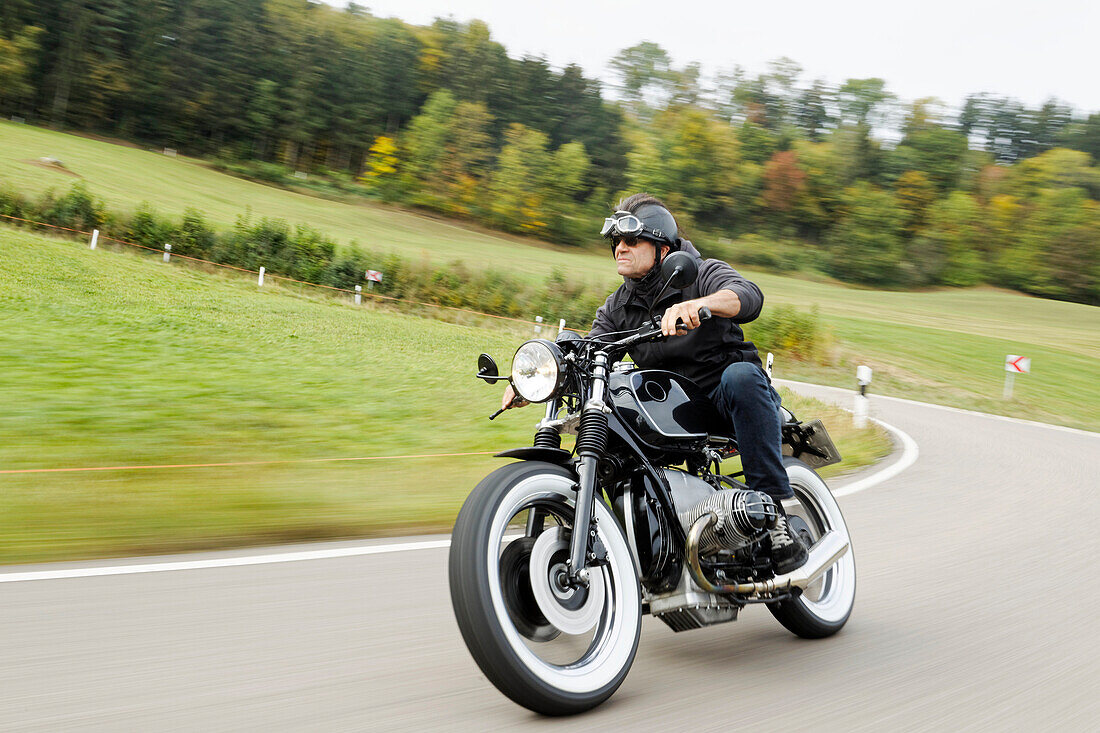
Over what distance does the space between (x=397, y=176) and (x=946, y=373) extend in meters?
62.7

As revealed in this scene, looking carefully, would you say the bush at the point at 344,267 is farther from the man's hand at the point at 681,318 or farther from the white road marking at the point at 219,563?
the man's hand at the point at 681,318

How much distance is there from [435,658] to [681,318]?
1.57 metres

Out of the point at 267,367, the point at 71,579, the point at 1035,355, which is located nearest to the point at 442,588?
the point at 71,579

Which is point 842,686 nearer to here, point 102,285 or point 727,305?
point 727,305

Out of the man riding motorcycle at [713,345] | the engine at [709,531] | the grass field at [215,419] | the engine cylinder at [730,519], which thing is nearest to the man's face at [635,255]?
the man riding motorcycle at [713,345]

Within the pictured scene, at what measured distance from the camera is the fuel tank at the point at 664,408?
3354mm

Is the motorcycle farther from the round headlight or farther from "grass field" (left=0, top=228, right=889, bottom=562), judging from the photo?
"grass field" (left=0, top=228, right=889, bottom=562)

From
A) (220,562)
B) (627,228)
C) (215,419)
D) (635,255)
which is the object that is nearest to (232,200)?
(215,419)

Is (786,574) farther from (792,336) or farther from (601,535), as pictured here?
(792,336)

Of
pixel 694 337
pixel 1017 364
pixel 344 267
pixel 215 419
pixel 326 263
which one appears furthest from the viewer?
pixel 326 263

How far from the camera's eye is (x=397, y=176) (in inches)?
3263

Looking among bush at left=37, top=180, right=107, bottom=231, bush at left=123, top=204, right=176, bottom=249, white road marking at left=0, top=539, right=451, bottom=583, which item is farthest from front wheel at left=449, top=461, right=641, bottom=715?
bush at left=37, top=180, right=107, bottom=231

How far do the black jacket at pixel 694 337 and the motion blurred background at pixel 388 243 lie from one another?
2.59 metres

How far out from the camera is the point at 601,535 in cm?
312
